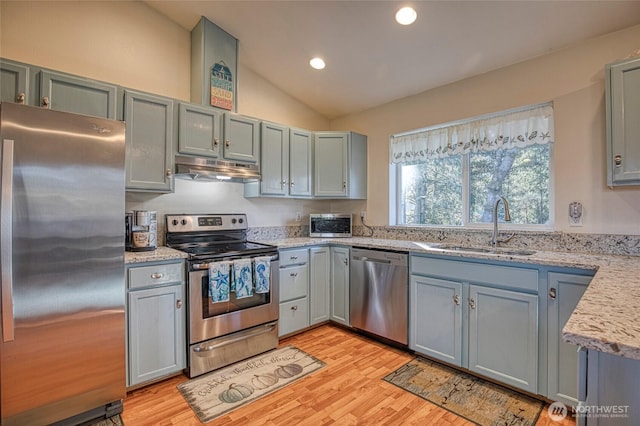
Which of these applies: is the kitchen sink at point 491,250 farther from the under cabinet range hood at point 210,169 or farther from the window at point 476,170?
the under cabinet range hood at point 210,169

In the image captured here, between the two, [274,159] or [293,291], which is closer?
[293,291]

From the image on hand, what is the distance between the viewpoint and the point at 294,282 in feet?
9.95

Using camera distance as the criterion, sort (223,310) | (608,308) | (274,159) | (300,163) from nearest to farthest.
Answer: (608,308) < (223,310) < (274,159) < (300,163)

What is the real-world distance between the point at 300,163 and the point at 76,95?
1.98 m

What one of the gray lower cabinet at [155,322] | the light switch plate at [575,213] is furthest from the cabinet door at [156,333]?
the light switch plate at [575,213]

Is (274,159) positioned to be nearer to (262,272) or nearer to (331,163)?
(331,163)

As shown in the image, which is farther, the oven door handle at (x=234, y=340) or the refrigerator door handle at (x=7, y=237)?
the oven door handle at (x=234, y=340)

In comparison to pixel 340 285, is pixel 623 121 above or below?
above

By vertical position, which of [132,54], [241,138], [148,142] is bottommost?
[148,142]

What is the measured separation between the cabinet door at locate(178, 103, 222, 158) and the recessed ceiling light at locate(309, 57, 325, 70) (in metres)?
1.05

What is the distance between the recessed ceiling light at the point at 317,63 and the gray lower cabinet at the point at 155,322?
2234 mm

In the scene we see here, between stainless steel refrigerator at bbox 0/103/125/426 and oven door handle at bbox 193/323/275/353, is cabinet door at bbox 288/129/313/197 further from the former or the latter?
stainless steel refrigerator at bbox 0/103/125/426

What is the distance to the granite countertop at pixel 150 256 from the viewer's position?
2061 millimetres

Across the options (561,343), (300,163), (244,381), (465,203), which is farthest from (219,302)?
(465,203)
